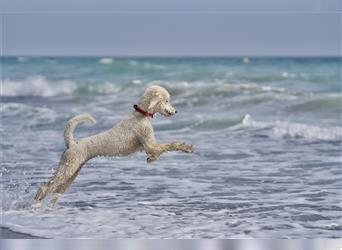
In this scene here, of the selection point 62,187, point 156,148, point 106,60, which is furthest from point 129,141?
point 106,60

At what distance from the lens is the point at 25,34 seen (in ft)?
13.4

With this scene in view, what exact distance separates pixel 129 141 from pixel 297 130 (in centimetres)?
173

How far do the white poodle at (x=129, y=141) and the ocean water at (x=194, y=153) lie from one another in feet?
1.00

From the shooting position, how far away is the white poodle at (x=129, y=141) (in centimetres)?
327

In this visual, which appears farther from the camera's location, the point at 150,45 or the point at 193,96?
the point at 193,96

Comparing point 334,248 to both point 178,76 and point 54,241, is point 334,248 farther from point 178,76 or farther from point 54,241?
point 178,76

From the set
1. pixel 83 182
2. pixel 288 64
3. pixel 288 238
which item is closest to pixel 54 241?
pixel 83 182

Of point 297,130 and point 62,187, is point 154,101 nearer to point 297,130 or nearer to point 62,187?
point 62,187

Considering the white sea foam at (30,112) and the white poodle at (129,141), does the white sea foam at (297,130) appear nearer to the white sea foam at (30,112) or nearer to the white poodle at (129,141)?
the white sea foam at (30,112)

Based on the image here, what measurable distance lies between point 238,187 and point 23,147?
115cm

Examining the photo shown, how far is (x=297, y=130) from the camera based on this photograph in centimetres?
483

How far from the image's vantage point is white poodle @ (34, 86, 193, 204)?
3.27m

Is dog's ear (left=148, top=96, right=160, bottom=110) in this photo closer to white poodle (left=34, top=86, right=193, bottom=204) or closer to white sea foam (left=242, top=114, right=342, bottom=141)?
white poodle (left=34, top=86, right=193, bottom=204)

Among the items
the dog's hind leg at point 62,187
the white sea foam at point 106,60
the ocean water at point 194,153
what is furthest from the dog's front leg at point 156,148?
the white sea foam at point 106,60
